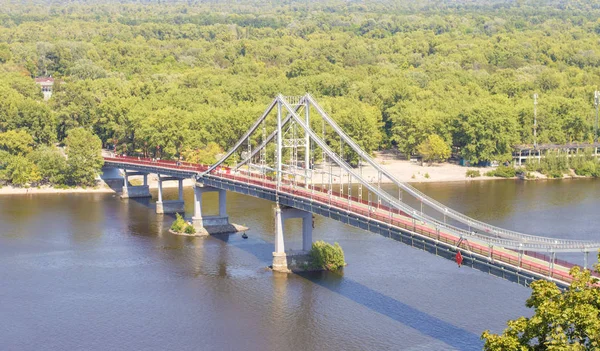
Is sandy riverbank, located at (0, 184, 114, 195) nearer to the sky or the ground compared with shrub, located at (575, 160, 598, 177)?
nearer to the ground

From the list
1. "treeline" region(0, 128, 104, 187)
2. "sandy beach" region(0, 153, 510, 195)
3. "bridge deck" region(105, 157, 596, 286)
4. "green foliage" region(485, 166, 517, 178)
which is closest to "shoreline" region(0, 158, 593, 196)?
"sandy beach" region(0, 153, 510, 195)

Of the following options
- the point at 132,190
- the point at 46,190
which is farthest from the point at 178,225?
the point at 46,190

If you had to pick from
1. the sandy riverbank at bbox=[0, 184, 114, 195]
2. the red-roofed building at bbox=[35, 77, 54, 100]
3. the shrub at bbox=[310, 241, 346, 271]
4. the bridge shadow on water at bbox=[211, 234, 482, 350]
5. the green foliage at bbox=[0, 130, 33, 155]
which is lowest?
the bridge shadow on water at bbox=[211, 234, 482, 350]

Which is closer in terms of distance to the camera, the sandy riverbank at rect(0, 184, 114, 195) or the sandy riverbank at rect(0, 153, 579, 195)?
the sandy riverbank at rect(0, 184, 114, 195)

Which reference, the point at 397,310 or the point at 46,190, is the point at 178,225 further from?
the point at 397,310

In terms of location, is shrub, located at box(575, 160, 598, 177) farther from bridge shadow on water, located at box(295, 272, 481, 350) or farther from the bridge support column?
bridge shadow on water, located at box(295, 272, 481, 350)

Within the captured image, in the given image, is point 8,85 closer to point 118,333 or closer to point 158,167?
point 158,167
